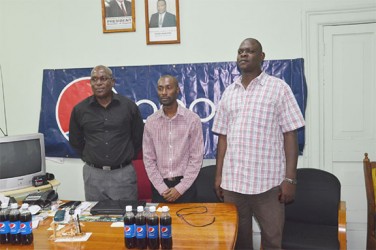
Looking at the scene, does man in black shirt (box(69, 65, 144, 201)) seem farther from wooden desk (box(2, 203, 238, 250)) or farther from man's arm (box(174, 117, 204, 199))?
wooden desk (box(2, 203, 238, 250))

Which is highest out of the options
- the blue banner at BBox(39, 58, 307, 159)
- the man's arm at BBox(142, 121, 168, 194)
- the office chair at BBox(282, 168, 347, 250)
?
the blue banner at BBox(39, 58, 307, 159)

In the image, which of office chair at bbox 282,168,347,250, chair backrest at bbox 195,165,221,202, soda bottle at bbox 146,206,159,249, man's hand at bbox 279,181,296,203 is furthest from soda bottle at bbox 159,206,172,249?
chair backrest at bbox 195,165,221,202

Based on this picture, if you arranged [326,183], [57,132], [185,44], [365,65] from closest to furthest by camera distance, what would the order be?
[326,183], [365,65], [185,44], [57,132]

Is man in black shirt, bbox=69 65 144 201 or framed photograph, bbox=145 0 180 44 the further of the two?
framed photograph, bbox=145 0 180 44

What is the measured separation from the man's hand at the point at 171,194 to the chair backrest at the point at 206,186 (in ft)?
2.42

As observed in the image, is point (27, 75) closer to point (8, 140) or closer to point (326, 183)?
point (8, 140)

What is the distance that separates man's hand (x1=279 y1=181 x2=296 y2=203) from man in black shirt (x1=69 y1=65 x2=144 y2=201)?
112 cm

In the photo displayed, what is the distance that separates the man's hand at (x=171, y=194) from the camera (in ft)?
8.02

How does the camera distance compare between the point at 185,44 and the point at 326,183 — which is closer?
the point at 326,183

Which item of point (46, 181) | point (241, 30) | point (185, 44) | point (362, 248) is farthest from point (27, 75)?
point (362, 248)

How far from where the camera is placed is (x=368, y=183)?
2.69m

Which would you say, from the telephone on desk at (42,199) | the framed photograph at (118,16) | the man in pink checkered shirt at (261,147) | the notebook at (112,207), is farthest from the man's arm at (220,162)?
the framed photograph at (118,16)

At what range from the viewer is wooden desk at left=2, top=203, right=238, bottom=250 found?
169 cm

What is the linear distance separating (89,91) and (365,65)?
2.56 m
